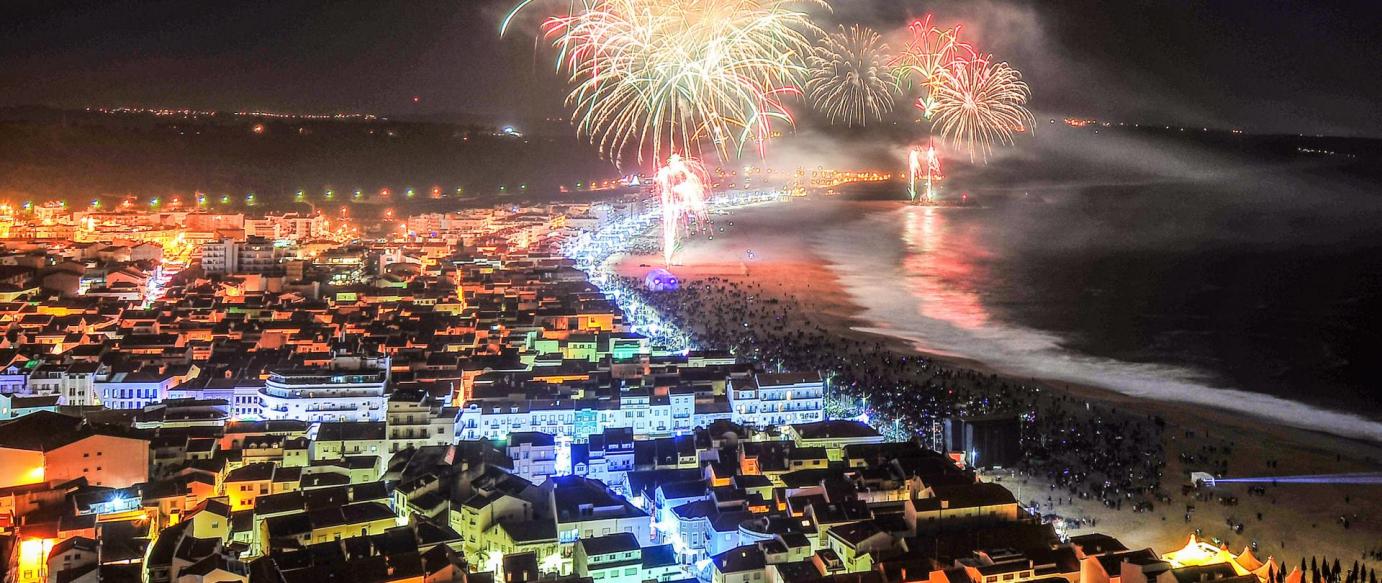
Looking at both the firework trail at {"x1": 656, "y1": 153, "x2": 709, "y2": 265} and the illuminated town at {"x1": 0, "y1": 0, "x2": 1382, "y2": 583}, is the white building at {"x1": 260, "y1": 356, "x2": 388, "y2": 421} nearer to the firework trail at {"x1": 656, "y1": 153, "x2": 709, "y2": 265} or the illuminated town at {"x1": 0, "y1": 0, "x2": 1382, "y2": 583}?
the illuminated town at {"x1": 0, "y1": 0, "x2": 1382, "y2": 583}

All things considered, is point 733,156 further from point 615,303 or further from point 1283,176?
point 615,303

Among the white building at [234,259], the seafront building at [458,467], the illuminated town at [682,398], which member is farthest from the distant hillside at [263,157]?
the seafront building at [458,467]

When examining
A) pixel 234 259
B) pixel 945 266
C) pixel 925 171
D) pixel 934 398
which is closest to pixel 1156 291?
pixel 945 266

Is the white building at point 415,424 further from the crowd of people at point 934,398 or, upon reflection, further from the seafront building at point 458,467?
the crowd of people at point 934,398

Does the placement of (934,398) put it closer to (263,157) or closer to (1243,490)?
(1243,490)

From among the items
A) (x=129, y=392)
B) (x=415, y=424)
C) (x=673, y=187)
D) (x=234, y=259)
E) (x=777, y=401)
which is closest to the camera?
(x=415, y=424)

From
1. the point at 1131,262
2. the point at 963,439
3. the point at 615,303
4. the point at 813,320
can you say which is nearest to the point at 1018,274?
the point at 1131,262

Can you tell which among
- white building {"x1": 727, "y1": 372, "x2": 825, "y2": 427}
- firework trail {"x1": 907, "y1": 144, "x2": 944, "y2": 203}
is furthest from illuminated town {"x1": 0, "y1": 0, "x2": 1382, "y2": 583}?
firework trail {"x1": 907, "y1": 144, "x2": 944, "y2": 203}

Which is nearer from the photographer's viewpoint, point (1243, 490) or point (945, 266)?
point (1243, 490)
